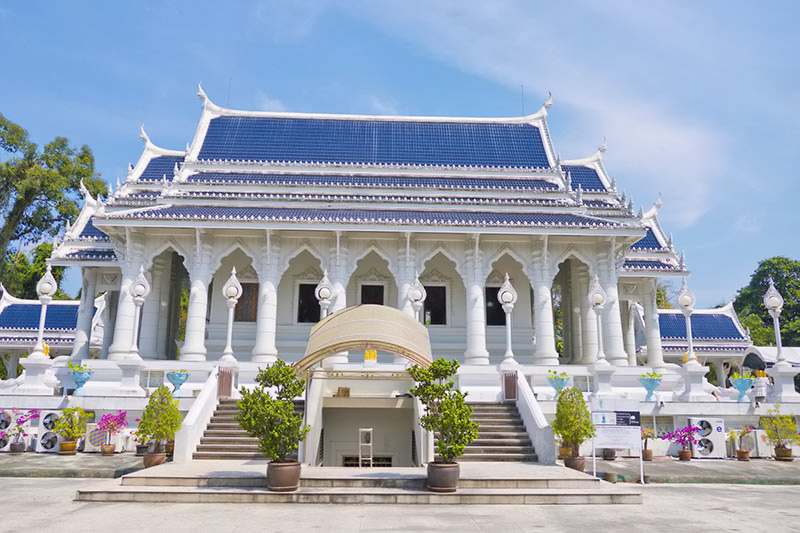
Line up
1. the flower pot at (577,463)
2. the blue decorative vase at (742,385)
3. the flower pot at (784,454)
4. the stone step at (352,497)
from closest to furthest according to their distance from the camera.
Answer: the stone step at (352,497) → the flower pot at (577,463) → the flower pot at (784,454) → the blue decorative vase at (742,385)

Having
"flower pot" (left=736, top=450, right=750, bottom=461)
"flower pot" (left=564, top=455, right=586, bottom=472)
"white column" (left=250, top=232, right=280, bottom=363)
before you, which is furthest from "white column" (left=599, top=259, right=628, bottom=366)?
"white column" (left=250, top=232, right=280, bottom=363)

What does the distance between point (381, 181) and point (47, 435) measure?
14703mm

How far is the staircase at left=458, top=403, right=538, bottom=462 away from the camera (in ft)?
41.7

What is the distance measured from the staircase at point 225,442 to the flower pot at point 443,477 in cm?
→ 499

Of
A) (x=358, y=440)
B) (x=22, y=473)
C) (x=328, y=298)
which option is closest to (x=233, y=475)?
(x=22, y=473)

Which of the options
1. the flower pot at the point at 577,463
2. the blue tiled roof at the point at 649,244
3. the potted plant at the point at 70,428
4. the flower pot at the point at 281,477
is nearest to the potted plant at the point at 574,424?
the flower pot at the point at 577,463

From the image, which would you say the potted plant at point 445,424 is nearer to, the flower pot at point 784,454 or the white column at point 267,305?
the flower pot at point 784,454

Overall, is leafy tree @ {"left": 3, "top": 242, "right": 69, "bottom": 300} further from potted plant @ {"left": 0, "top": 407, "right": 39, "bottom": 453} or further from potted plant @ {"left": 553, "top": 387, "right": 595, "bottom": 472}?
potted plant @ {"left": 553, "top": 387, "right": 595, "bottom": 472}

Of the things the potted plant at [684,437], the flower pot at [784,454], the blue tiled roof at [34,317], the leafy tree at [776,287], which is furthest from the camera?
the leafy tree at [776,287]

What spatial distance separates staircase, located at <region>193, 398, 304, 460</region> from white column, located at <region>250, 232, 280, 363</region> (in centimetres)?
481

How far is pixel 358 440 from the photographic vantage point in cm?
1578

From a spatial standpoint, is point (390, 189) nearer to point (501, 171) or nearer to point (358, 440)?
point (501, 171)

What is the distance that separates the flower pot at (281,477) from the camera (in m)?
9.29

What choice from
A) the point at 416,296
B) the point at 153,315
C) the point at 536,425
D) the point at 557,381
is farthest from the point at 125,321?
the point at 557,381
